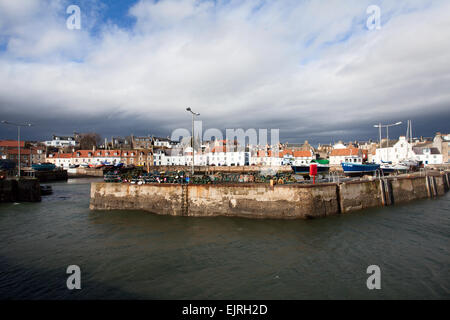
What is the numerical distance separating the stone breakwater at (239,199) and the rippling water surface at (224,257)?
94 centimetres

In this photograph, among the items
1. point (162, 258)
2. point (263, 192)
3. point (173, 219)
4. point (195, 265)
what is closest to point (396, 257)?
point (263, 192)

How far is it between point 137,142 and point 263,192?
127m

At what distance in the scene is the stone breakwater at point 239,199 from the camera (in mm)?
18438

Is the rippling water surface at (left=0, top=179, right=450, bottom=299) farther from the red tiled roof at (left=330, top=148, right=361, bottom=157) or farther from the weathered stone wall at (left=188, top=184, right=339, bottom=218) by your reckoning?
the red tiled roof at (left=330, top=148, right=361, bottom=157)

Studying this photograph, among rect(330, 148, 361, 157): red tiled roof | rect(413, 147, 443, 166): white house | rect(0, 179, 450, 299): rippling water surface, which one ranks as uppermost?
rect(330, 148, 361, 157): red tiled roof

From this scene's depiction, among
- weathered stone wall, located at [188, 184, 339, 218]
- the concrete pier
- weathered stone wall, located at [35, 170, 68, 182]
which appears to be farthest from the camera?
weathered stone wall, located at [35, 170, 68, 182]

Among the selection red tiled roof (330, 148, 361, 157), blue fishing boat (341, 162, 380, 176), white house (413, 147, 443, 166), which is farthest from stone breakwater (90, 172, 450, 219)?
white house (413, 147, 443, 166)

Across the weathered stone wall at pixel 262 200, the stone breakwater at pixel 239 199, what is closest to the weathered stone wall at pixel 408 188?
the stone breakwater at pixel 239 199

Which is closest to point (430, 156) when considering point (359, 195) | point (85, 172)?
point (359, 195)

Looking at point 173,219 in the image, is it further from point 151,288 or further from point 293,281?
point 293,281

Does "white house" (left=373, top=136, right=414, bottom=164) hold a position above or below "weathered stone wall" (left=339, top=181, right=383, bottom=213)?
above

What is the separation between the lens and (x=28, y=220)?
20.2 meters

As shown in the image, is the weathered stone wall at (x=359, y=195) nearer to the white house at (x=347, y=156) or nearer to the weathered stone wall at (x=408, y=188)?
the weathered stone wall at (x=408, y=188)

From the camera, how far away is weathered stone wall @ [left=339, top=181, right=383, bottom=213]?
68.3 feet
